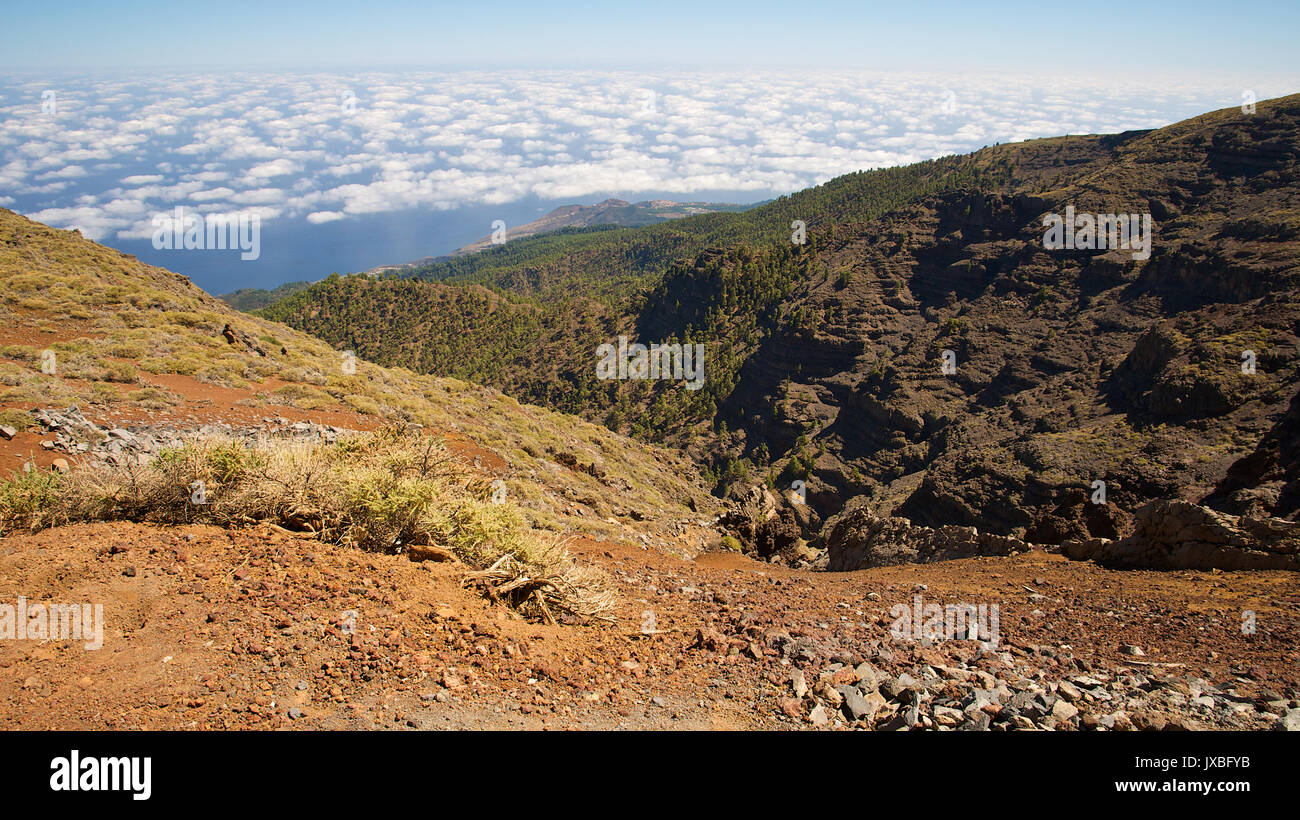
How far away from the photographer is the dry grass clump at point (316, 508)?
20.3ft

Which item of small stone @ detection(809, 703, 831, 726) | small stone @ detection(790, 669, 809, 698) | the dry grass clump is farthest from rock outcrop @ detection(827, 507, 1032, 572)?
the dry grass clump

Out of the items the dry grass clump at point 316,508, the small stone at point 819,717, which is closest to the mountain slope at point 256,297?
the dry grass clump at point 316,508

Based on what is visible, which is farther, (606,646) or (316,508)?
(316,508)

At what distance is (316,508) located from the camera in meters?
6.67

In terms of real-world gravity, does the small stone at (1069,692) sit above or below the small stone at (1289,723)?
below

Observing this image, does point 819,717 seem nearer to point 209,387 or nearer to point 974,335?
point 209,387

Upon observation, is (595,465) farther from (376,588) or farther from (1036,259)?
(1036,259)

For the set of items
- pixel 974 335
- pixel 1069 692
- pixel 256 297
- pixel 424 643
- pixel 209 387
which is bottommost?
pixel 1069 692

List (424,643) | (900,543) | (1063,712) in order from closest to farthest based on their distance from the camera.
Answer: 1. (1063,712)
2. (424,643)
3. (900,543)

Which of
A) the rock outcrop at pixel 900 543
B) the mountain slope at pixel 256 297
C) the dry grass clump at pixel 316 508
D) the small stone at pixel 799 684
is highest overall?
the mountain slope at pixel 256 297

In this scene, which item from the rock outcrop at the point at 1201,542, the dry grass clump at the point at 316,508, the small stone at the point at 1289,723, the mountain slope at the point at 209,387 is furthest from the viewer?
the mountain slope at the point at 209,387

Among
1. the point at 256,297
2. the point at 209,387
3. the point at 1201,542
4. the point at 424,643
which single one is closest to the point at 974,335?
the point at 1201,542

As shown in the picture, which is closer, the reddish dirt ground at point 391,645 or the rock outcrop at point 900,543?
the reddish dirt ground at point 391,645

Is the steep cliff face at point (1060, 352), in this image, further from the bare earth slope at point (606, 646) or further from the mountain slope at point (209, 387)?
A: the mountain slope at point (209, 387)
